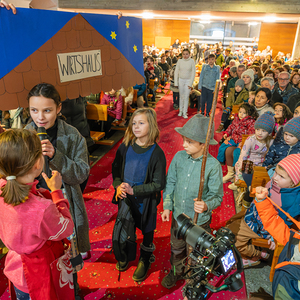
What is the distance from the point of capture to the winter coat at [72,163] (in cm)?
162

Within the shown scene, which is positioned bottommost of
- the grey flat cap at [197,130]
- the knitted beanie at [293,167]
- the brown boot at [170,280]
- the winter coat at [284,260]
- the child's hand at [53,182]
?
the brown boot at [170,280]

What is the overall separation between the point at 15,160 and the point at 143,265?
1594mm

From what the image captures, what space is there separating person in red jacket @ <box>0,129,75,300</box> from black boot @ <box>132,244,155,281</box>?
99 centimetres

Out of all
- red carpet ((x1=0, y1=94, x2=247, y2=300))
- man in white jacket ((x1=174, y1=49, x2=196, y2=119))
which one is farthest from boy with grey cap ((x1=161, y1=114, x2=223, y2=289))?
man in white jacket ((x1=174, y1=49, x2=196, y2=119))

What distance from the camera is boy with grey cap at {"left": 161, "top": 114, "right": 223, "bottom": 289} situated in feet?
5.89

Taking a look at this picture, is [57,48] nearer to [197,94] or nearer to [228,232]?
[228,232]

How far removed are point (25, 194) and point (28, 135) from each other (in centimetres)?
26

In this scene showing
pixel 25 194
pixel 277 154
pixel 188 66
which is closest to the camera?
pixel 25 194

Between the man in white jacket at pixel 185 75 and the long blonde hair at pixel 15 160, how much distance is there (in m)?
5.86

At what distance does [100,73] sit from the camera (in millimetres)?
1963

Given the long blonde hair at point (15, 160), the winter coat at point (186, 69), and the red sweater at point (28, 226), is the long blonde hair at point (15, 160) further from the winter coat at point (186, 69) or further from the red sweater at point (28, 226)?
the winter coat at point (186, 69)

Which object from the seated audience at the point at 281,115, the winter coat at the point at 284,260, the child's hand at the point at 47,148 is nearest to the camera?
the winter coat at the point at 284,260

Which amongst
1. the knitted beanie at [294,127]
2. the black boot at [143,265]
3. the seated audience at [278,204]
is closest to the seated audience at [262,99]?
the knitted beanie at [294,127]

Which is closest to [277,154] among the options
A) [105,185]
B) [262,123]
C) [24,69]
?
[262,123]
